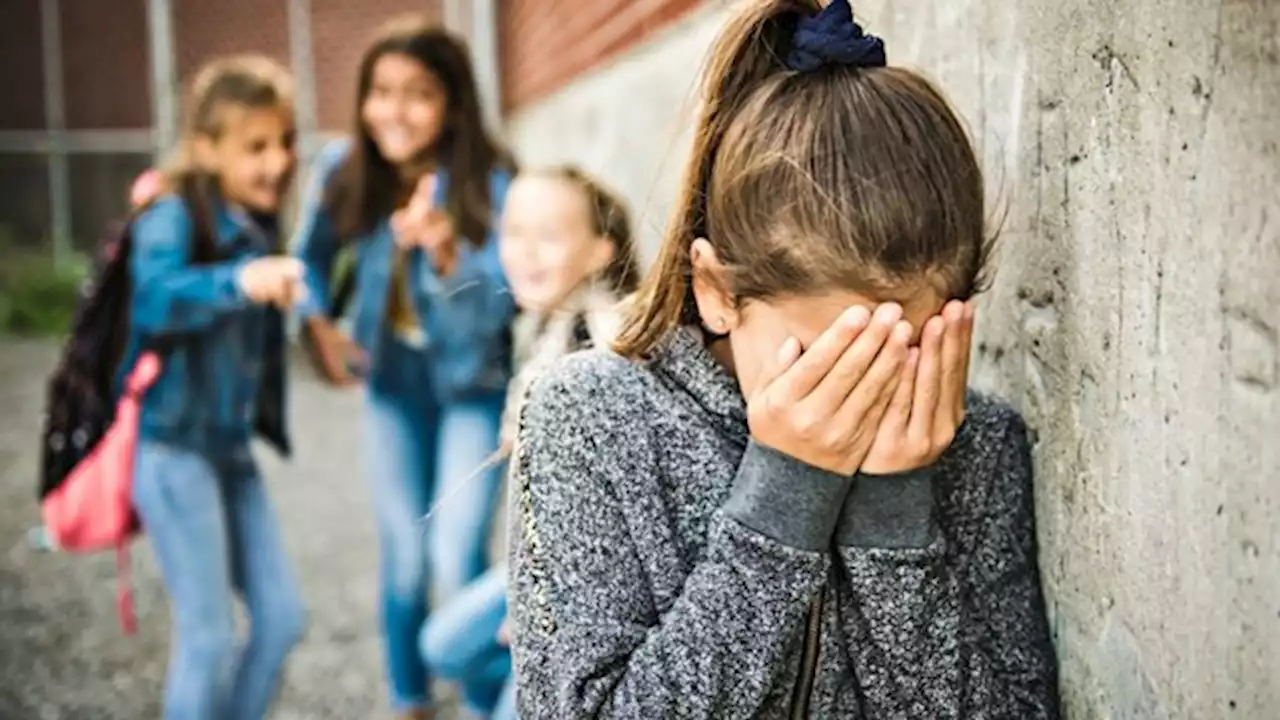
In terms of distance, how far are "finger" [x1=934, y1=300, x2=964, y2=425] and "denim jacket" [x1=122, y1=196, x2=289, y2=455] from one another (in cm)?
230

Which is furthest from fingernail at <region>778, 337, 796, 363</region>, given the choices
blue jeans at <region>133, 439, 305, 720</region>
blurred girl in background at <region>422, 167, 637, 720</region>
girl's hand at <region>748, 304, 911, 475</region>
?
blue jeans at <region>133, 439, 305, 720</region>

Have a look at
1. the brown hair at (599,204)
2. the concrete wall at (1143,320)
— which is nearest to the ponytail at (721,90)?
the concrete wall at (1143,320)

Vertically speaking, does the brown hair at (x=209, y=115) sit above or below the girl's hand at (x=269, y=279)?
above

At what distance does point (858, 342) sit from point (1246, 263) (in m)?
0.39

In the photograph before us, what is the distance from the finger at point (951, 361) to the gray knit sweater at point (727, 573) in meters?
0.08

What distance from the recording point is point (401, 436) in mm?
4375

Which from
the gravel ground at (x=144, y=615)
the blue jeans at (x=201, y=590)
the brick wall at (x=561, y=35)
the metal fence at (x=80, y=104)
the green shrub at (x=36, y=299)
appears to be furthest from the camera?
the metal fence at (x=80, y=104)

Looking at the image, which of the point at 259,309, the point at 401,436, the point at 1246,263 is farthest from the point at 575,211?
the point at 1246,263

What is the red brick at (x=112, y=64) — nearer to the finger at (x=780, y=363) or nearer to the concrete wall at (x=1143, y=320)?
the concrete wall at (x=1143, y=320)

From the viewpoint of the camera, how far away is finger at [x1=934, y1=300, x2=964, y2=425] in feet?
5.53

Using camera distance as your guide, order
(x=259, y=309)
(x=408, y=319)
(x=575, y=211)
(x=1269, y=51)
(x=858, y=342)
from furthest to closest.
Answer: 1. (x=408, y=319)
2. (x=259, y=309)
3. (x=575, y=211)
4. (x=858, y=342)
5. (x=1269, y=51)

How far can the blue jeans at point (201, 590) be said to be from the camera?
3.62 m

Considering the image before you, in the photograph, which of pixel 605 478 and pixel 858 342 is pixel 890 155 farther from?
pixel 605 478

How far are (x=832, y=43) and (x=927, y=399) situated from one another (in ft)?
1.32
